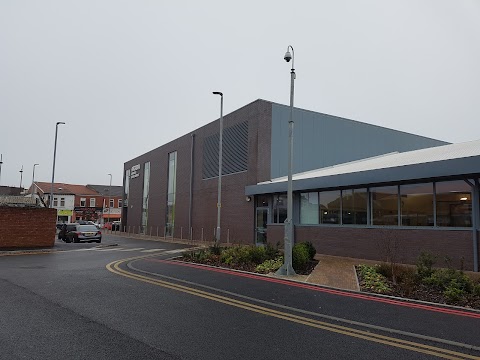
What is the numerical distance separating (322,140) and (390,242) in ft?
49.6

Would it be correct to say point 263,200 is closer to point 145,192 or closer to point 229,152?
point 229,152

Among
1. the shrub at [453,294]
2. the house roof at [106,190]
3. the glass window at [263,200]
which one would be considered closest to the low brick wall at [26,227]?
the glass window at [263,200]

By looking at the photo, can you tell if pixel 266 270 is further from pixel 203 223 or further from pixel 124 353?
pixel 203 223

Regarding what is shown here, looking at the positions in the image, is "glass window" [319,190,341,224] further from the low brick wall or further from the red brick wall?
the low brick wall

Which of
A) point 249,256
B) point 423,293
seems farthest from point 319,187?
point 423,293

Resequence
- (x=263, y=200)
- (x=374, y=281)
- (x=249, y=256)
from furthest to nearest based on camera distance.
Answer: (x=263, y=200) < (x=249, y=256) < (x=374, y=281)

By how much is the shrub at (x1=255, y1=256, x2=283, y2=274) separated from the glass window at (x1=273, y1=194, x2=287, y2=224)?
8.28 m

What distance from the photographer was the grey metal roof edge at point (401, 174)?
13.0 m

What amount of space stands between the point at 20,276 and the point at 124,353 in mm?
8603

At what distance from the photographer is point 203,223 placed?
3319 cm

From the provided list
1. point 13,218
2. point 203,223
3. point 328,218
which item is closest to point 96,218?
point 203,223

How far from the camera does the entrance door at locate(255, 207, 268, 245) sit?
24984mm

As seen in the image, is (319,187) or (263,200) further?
(263,200)

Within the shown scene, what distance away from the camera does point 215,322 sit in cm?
671
